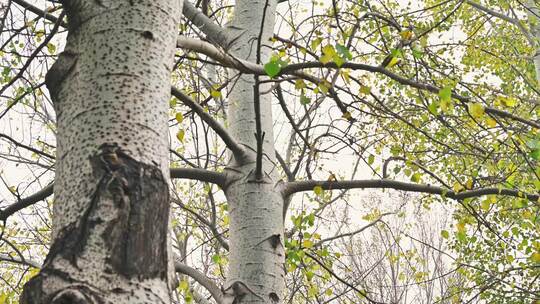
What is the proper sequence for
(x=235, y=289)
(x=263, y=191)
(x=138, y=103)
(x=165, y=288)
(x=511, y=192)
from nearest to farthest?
(x=165, y=288) < (x=138, y=103) < (x=235, y=289) < (x=263, y=191) < (x=511, y=192)

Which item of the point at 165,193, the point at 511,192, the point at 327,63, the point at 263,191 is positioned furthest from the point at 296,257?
the point at 165,193

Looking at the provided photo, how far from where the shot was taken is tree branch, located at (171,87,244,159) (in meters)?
2.23

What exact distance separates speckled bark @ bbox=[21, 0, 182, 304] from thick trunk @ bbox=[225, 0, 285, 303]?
3.86 ft

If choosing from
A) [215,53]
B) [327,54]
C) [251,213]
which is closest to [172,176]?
[251,213]

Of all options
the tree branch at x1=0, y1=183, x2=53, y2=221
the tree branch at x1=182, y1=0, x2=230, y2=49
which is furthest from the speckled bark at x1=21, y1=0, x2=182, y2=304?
the tree branch at x1=182, y1=0, x2=230, y2=49

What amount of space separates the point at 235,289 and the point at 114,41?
60.3 inches

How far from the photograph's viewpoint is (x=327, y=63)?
6.95 feet

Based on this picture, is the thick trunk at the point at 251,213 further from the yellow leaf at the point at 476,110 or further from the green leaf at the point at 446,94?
the yellow leaf at the point at 476,110

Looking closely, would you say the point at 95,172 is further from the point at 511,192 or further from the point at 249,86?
the point at 511,192

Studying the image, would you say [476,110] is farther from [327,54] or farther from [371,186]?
[371,186]

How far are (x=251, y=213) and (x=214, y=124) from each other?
46 centimetres

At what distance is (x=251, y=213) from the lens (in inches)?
104

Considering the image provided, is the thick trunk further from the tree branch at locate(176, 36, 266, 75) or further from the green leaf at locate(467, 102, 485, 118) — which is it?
the green leaf at locate(467, 102, 485, 118)

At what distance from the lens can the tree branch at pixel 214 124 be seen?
223 cm
